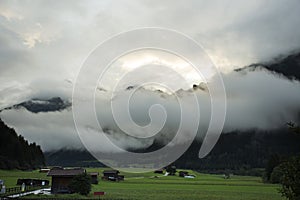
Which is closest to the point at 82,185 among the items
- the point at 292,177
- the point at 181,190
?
the point at 181,190

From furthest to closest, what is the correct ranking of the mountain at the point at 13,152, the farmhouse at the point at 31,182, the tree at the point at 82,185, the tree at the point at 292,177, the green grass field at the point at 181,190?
the mountain at the point at 13,152
the farmhouse at the point at 31,182
the green grass field at the point at 181,190
the tree at the point at 82,185
the tree at the point at 292,177

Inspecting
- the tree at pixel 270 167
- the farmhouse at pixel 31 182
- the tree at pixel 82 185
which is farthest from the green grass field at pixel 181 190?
the tree at pixel 270 167

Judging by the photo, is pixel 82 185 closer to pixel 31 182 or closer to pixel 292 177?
pixel 31 182

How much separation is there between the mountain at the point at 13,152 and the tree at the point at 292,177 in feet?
304

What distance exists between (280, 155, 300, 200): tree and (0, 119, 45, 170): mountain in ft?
304

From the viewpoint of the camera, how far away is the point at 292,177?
14055mm

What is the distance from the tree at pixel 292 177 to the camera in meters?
13.9

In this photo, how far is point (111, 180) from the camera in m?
86.9

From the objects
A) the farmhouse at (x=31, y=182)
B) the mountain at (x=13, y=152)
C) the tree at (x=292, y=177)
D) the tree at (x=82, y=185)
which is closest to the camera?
the tree at (x=292, y=177)

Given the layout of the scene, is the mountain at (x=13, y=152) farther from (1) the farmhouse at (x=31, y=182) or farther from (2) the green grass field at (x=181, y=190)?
(1) the farmhouse at (x=31, y=182)

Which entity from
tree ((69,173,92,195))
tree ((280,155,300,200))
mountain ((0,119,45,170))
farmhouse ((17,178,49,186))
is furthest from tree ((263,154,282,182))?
tree ((280,155,300,200))

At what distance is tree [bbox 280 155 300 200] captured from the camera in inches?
547

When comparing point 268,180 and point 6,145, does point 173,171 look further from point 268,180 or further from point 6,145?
point 6,145

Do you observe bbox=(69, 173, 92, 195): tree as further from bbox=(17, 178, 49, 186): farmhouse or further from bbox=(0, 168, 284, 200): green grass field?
bbox=(17, 178, 49, 186): farmhouse
